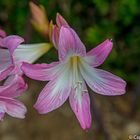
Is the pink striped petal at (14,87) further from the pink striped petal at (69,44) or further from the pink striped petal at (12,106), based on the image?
the pink striped petal at (69,44)

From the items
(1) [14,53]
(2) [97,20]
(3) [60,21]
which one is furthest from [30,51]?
(2) [97,20]

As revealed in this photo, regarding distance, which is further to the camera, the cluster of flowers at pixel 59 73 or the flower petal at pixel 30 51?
the flower petal at pixel 30 51

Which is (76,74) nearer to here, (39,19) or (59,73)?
(59,73)

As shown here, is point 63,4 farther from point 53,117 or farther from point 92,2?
point 53,117

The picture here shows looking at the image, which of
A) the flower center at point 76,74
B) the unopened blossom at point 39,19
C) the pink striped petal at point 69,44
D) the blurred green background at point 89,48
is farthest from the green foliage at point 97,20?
the pink striped petal at point 69,44

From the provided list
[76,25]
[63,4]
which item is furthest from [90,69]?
[76,25]

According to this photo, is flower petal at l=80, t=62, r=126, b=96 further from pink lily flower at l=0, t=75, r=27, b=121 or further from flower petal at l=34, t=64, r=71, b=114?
pink lily flower at l=0, t=75, r=27, b=121

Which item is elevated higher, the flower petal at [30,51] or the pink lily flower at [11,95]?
the flower petal at [30,51]
